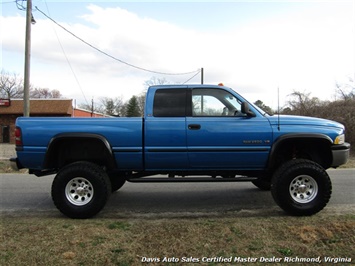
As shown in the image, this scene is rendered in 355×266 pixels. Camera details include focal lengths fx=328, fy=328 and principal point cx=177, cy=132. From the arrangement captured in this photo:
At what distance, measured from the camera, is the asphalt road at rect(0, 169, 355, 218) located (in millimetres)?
5498

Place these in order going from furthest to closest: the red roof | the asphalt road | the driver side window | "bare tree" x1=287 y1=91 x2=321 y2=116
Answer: the red roof, "bare tree" x1=287 y1=91 x2=321 y2=116, the asphalt road, the driver side window

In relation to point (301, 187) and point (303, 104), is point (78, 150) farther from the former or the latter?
point (303, 104)

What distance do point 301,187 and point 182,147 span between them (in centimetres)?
194

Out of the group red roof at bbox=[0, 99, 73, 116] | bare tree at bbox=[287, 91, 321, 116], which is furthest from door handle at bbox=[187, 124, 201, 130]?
red roof at bbox=[0, 99, 73, 116]

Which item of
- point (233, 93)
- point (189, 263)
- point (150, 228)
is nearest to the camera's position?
point (189, 263)

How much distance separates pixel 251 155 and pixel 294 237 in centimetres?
150

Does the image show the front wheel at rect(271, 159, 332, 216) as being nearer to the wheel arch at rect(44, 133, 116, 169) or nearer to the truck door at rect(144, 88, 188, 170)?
the truck door at rect(144, 88, 188, 170)

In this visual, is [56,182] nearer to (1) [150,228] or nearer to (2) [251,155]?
(1) [150,228]

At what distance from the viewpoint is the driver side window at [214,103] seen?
5.29m

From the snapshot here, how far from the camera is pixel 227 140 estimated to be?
5105 millimetres

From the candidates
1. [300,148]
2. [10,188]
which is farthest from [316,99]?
[10,188]

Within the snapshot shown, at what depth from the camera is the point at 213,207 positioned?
5.78 m

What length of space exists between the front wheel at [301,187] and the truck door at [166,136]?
1.50 m

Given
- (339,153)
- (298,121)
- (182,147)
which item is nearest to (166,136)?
(182,147)
